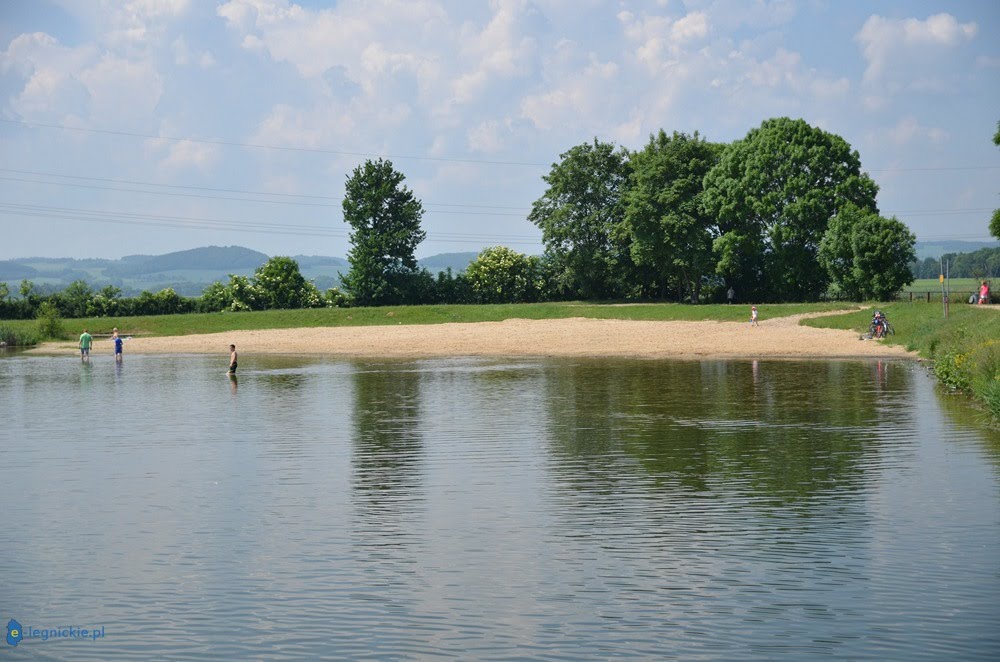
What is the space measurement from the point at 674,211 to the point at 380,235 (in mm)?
32069

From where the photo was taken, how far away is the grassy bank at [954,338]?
31.0 meters

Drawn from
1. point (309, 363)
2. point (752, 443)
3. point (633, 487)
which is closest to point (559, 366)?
point (309, 363)

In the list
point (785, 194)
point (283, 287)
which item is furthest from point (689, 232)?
point (283, 287)

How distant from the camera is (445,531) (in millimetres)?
17484

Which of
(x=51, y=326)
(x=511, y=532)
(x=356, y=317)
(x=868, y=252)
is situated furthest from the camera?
(x=356, y=317)

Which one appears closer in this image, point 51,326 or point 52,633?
point 52,633

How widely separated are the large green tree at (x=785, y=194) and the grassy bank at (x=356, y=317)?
760 cm

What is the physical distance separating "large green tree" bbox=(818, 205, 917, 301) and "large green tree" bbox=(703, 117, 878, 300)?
9.81 ft

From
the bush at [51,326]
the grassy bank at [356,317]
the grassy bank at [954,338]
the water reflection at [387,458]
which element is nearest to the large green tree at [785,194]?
the grassy bank at [356,317]

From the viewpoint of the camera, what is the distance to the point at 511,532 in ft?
57.0

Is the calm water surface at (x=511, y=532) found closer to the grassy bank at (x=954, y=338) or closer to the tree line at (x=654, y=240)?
the grassy bank at (x=954, y=338)

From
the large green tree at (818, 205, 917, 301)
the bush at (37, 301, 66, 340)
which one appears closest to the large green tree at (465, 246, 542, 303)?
the large green tree at (818, 205, 917, 301)

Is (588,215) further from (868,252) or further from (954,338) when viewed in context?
(954,338)

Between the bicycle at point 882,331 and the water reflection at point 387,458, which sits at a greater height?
the bicycle at point 882,331
